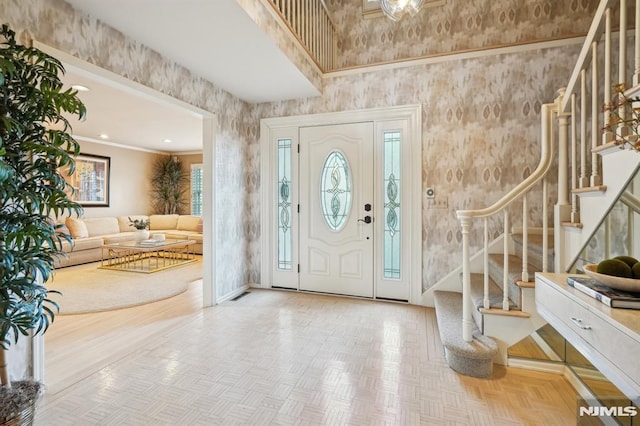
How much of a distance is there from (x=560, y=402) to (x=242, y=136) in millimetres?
→ 4039

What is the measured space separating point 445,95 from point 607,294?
274 centimetres

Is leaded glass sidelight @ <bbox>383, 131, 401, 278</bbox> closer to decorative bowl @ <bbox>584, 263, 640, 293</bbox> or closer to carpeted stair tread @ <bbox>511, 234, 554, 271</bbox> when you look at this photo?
carpeted stair tread @ <bbox>511, 234, 554, 271</bbox>

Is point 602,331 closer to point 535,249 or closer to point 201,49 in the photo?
point 535,249

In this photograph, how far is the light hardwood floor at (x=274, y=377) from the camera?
177 centimetres

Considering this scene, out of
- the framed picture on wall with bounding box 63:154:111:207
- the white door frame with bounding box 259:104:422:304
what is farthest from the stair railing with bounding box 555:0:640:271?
the framed picture on wall with bounding box 63:154:111:207

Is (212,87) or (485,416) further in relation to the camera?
(212,87)

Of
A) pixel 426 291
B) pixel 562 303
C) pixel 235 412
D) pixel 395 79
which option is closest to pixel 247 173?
pixel 395 79

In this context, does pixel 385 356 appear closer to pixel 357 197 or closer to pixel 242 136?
pixel 357 197

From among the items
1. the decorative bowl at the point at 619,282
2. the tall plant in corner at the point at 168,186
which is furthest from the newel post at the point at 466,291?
the tall plant in corner at the point at 168,186

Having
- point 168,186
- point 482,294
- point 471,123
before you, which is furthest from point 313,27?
point 168,186

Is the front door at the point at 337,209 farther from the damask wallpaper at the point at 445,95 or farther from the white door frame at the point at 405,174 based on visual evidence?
the damask wallpaper at the point at 445,95

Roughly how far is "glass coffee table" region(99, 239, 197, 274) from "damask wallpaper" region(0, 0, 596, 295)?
7.66 ft

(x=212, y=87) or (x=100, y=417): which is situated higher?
(x=212, y=87)

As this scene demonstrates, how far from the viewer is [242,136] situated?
4.17 metres
